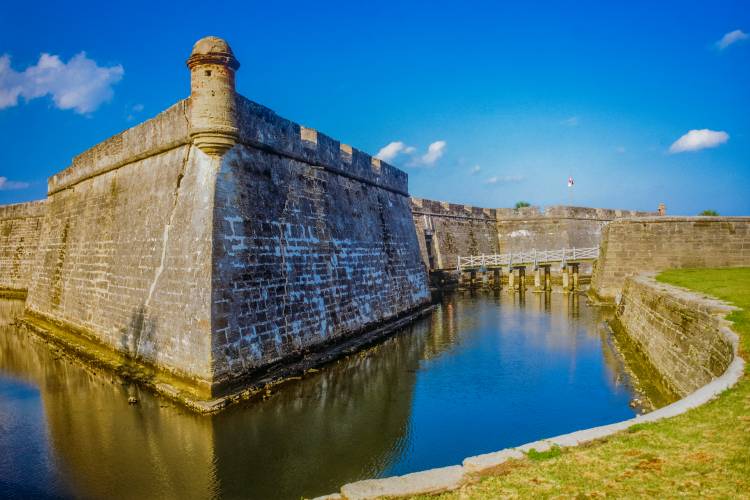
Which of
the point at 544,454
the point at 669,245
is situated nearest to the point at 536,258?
the point at 669,245

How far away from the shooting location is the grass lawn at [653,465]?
3.27 m

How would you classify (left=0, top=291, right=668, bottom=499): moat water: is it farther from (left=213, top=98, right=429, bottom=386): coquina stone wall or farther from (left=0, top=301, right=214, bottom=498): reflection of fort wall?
(left=213, top=98, right=429, bottom=386): coquina stone wall

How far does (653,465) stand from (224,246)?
717 centimetres

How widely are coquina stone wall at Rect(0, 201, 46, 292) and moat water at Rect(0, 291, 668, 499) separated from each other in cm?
1586

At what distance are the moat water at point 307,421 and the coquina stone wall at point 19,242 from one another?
52.0ft

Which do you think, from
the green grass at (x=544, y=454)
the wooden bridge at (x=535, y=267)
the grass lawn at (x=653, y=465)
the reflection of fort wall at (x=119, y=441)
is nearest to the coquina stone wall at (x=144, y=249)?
the reflection of fort wall at (x=119, y=441)

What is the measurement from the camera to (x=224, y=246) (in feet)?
27.2

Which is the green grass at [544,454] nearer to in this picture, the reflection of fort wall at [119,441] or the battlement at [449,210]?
Result: the reflection of fort wall at [119,441]

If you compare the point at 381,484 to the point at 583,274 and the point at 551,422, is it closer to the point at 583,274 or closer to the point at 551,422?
the point at 551,422

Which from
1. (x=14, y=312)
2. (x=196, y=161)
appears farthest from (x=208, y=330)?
(x=14, y=312)

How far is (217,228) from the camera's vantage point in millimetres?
8242

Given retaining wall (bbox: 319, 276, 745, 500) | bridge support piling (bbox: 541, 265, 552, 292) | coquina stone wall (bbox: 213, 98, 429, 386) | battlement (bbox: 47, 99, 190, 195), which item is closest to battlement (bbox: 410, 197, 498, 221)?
bridge support piling (bbox: 541, 265, 552, 292)

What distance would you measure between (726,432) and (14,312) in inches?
945

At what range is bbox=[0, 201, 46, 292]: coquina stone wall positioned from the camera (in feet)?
80.7
